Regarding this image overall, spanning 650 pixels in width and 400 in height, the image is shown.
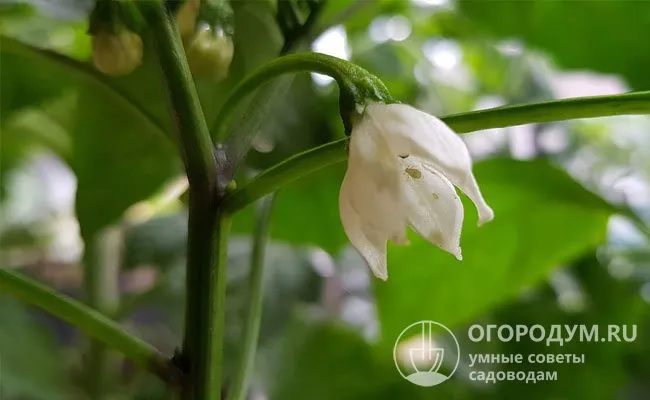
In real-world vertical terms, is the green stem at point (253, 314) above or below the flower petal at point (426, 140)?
below

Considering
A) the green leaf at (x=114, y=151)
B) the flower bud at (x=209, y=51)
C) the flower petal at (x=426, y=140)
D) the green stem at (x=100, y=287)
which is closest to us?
the flower petal at (x=426, y=140)

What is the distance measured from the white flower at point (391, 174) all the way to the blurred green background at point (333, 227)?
15cm

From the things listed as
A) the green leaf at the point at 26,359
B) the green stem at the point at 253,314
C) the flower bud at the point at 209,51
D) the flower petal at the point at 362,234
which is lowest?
the green leaf at the point at 26,359

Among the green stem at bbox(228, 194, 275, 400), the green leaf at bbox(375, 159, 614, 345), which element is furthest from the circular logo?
the green stem at bbox(228, 194, 275, 400)

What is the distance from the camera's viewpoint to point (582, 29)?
54cm

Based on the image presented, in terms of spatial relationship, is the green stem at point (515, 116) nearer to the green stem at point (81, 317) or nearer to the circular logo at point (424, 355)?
the green stem at point (81, 317)

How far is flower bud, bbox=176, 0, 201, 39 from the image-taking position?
1.10 feet

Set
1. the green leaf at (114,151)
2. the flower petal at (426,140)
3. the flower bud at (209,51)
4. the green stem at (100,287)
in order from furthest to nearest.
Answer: the green stem at (100,287), the green leaf at (114,151), the flower bud at (209,51), the flower petal at (426,140)

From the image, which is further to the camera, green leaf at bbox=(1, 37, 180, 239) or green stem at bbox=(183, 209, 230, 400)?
green leaf at bbox=(1, 37, 180, 239)

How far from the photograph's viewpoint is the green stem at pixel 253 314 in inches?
12.9

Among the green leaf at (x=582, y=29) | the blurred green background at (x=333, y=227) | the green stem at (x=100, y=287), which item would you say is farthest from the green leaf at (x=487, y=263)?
the green stem at (x=100, y=287)

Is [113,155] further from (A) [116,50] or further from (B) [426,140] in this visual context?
(B) [426,140]

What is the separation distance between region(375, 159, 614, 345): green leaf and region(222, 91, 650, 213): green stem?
0.91 ft

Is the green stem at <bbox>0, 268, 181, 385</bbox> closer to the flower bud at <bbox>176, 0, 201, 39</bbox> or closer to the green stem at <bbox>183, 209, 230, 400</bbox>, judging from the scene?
the green stem at <bbox>183, 209, 230, 400</bbox>
